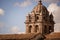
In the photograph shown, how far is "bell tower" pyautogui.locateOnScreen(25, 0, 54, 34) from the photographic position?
5331 centimetres

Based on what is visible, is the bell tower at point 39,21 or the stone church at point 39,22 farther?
the bell tower at point 39,21

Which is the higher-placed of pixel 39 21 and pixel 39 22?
pixel 39 21

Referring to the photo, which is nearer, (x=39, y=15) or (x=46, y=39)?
(x=46, y=39)

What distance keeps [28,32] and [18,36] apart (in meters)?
4.95

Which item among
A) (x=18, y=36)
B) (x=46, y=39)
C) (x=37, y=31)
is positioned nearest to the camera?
(x=46, y=39)

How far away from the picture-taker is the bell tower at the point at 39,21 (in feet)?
175

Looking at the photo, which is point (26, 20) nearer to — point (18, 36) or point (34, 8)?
point (34, 8)

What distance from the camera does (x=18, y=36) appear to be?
50.3m

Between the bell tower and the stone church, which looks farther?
the bell tower

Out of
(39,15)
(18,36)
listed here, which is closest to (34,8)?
(39,15)

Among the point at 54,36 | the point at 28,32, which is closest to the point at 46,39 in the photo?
the point at 54,36

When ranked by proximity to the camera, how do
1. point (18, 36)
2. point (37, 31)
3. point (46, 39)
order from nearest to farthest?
point (46, 39) < point (18, 36) < point (37, 31)

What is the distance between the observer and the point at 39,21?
53.3m

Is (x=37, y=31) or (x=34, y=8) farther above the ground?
(x=34, y=8)
